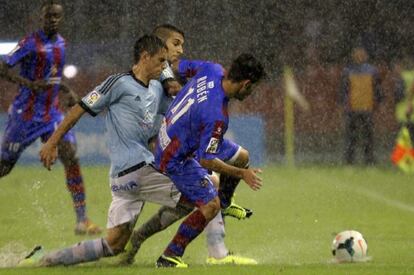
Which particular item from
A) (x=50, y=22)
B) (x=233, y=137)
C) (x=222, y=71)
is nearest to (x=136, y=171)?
(x=222, y=71)

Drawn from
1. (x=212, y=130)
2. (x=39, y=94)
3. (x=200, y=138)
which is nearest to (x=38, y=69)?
(x=39, y=94)

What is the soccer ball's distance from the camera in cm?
839

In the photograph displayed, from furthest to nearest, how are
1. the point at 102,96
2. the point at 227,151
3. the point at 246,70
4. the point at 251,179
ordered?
the point at 227,151
the point at 102,96
the point at 246,70
the point at 251,179

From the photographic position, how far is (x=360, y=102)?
56.3ft

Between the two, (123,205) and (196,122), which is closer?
(196,122)

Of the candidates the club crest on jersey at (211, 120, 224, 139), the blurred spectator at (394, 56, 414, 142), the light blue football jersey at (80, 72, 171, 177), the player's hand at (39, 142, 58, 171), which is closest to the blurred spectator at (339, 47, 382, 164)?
the blurred spectator at (394, 56, 414, 142)

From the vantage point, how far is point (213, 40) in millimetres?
18797

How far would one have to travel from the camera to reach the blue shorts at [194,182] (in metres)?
7.91

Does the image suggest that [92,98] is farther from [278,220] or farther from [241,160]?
[278,220]

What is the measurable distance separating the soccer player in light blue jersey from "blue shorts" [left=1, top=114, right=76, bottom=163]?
8.92 feet

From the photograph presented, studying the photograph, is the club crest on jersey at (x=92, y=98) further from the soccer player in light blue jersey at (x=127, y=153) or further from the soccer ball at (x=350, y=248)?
the soccer ball at (x=350, y=248)

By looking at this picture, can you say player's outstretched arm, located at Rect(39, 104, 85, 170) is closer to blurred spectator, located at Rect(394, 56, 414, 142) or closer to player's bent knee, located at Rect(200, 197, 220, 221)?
player's bent knee, located at Rect(200, 197, 220, 221)

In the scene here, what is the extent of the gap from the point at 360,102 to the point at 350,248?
891 centimetres

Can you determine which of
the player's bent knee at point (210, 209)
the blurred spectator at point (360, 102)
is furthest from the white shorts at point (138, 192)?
the blurred spectator at point (360, 102)
